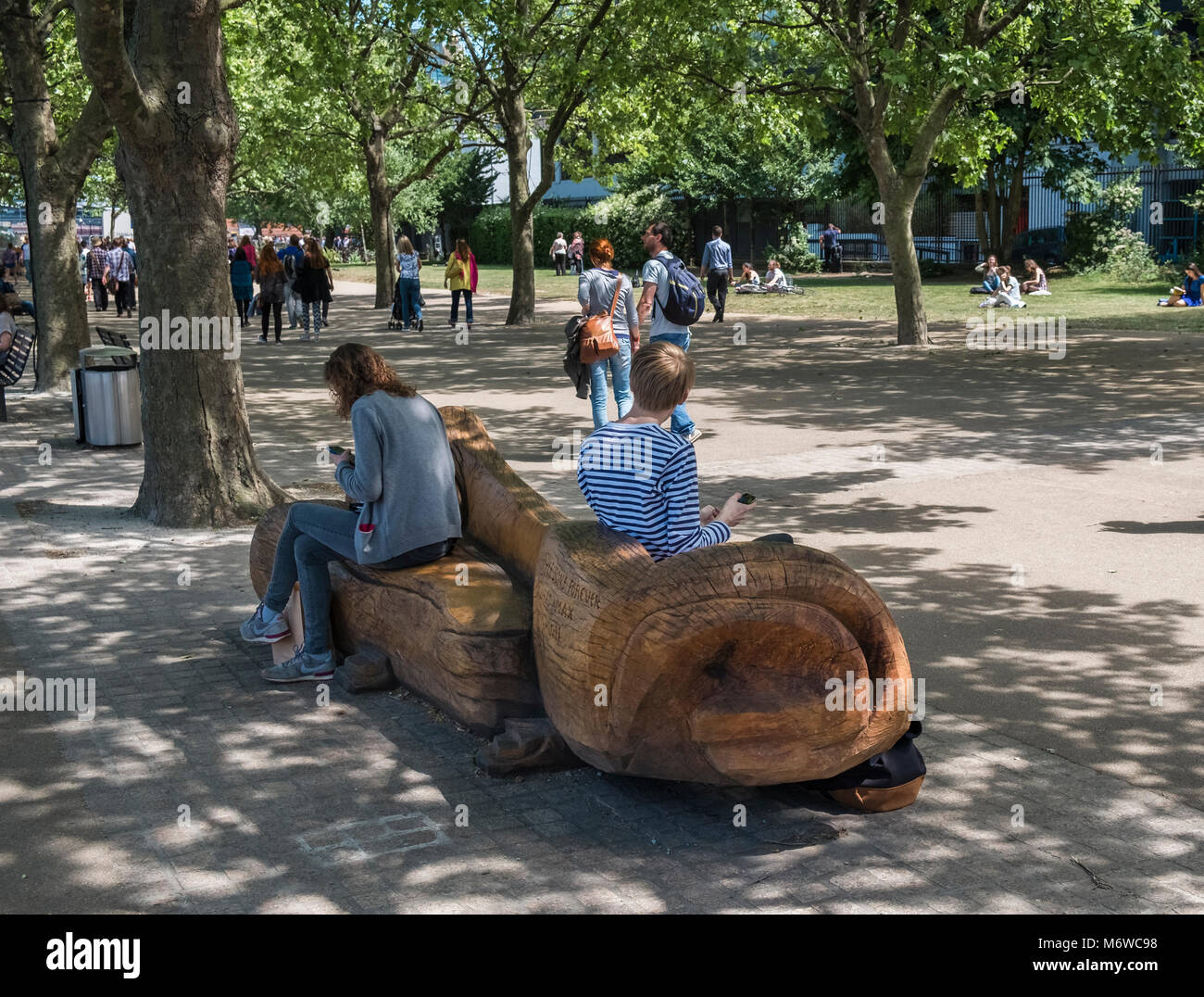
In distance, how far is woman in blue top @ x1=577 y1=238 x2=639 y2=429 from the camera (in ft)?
39.6

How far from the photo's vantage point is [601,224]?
4666 centimetres

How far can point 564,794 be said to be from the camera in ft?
16.0

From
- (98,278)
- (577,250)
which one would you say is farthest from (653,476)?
(577,250)

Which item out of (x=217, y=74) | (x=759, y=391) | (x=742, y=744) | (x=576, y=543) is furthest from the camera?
(x=759, y=391)

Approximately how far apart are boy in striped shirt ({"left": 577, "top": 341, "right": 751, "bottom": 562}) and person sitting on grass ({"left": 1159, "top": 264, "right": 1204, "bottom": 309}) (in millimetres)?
23745

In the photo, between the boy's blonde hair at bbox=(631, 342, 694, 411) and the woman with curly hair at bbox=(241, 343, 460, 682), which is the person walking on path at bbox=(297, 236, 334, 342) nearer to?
the woman with curly hair at bbox=(241, 343, 460, 682)

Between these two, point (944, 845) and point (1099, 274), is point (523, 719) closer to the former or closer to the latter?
point (944, 845)

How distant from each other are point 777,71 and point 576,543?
2050cm

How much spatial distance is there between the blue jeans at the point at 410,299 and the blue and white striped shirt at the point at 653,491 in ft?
70.4

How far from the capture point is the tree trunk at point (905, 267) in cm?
1950

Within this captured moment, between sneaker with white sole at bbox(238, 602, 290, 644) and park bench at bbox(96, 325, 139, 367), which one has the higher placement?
park bench at bbox(96, 325, 139, 367)

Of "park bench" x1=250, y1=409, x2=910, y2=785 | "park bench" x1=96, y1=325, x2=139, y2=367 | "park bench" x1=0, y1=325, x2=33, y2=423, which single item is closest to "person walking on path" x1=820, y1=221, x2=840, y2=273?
"park bench" x1=96, y1=325, x2=139, y2=367

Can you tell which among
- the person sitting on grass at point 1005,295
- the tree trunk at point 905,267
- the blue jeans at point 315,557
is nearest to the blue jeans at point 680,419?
the blue jeans at point 315,557

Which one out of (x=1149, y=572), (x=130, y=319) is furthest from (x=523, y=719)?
(x=130, y=319)
